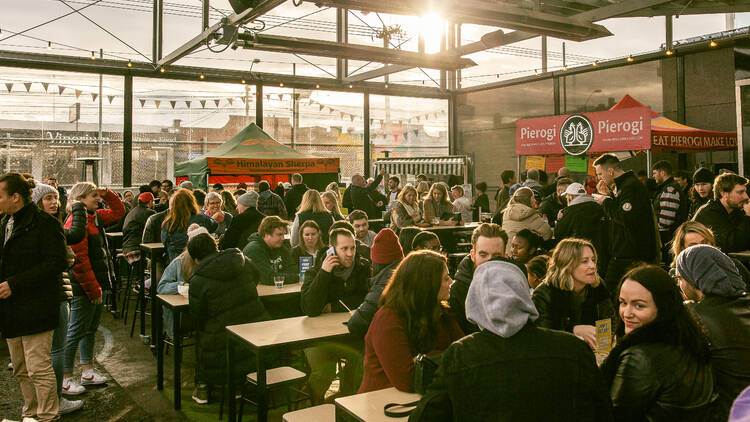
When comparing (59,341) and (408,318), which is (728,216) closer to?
(408,318)

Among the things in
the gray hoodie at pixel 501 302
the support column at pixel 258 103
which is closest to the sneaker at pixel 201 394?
the gray hoodie at pixel 501 302

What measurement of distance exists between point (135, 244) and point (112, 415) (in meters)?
3.09

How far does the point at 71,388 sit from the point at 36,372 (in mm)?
1062

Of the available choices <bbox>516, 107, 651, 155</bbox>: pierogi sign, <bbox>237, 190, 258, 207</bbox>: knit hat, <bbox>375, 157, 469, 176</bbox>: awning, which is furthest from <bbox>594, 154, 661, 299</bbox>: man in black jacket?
<bbox>375, 157, 469, 176</bbox>: awning

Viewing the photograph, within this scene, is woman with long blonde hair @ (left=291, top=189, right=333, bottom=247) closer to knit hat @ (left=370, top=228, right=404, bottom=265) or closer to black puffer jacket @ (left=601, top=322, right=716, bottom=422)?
knit hat @ (left=370, top=228, right=404, bottom=265)

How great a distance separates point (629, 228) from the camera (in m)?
5.02

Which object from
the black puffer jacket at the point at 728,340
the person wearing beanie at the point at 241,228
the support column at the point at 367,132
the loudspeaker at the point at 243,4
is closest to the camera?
the black puffer jacket at the point at 728,340

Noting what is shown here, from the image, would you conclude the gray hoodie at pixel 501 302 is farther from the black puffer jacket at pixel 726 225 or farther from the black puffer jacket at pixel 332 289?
the black puffer jacket at pixel 726 225

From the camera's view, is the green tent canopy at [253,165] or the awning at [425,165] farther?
the awning at [425,165]

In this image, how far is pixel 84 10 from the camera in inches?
425

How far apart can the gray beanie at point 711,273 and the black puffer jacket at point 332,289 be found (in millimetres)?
2251

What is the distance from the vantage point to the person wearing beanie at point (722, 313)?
2191 millimetres

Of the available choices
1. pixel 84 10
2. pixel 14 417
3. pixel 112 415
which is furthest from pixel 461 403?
pixel 84 10

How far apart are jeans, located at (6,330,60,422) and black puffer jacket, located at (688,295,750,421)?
374 cm
